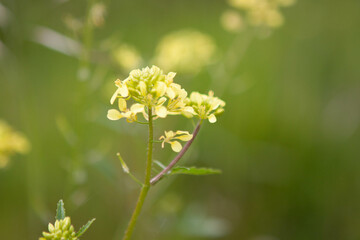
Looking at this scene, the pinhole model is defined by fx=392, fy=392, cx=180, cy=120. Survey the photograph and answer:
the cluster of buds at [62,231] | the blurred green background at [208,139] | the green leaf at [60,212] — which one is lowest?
the cluster of buds at [62,231]

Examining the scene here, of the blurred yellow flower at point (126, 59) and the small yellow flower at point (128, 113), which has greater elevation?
the blurred yellow flower at point (126, 59)

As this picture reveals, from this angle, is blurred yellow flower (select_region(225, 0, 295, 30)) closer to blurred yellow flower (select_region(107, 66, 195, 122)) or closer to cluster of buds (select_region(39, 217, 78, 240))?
blurred yellow flower (select_region(107, 66, 195, 122))

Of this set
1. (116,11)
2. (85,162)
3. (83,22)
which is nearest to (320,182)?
(85,162)

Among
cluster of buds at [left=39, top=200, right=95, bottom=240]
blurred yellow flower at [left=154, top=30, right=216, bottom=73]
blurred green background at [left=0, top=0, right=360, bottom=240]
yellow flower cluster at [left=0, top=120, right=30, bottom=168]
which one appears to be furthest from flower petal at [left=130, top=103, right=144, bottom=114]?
blurred yellow flower at [left=154, top=30, right=216, bottom=73]

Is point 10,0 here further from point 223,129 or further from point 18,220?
point 223,129

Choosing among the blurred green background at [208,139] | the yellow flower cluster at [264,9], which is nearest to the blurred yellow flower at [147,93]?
the blurred green background at [208,139]

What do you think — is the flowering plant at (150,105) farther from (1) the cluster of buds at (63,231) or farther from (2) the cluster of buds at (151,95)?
(1) the cluster of buds at (63,231)
